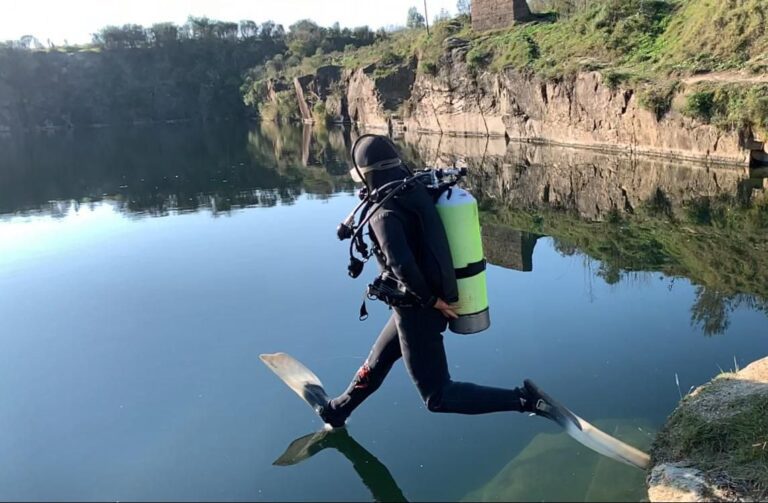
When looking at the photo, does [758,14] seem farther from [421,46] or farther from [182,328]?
[421,46]

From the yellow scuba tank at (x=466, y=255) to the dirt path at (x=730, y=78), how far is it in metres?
13.8

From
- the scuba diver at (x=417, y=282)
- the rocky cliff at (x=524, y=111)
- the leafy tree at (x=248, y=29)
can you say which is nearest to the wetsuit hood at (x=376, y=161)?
the scuba diver at (x=417, y=282)

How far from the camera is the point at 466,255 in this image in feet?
10.7

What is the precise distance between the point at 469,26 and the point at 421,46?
2.82 metres

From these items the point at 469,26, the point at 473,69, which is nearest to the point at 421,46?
the point at 469,26

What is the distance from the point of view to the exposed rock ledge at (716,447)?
2.88 m

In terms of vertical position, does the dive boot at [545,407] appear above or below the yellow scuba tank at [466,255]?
below

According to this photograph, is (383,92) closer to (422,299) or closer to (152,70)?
(422,299)

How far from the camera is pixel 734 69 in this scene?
15.4 metres

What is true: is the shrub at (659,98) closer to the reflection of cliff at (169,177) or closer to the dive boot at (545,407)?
the reflection of cliff at (169,177)

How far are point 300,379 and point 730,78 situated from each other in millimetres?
14780

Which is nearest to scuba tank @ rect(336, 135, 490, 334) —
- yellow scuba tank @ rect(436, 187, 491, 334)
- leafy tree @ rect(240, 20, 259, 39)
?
yellow scuba tank @ rect(436, 187, 491, 334)

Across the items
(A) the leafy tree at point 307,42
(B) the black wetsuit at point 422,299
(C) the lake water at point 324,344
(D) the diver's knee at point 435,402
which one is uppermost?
(A) the leafy tree at point 307,42

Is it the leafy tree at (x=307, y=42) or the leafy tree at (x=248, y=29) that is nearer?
the leafy tree at (x=307, y=42)
